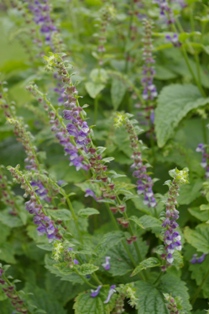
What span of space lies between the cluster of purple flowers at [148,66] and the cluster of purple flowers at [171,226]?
123 cm

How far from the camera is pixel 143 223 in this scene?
2775mm

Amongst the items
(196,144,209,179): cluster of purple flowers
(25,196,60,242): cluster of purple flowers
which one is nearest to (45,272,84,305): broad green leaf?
(25,196,60,242): cluster of purple flowers

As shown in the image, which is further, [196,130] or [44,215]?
[196,130]

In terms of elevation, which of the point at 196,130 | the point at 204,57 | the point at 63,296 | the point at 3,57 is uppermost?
the point at 3,57

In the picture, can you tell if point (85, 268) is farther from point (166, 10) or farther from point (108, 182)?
point (166, 10)

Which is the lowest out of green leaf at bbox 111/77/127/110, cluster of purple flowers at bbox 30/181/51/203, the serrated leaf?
the serrated leaf

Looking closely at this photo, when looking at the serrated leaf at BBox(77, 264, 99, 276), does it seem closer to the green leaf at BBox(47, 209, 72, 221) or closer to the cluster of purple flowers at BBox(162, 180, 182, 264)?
the green leaf at BBox(47, 209, 72, 221)

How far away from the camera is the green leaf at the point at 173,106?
3572mm

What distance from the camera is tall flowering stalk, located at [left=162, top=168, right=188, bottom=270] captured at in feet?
7.80

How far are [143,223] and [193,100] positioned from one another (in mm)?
1446

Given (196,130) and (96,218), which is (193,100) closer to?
(196,130)

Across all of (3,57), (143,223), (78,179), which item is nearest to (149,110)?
(78,179)

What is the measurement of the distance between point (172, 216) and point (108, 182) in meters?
0.37

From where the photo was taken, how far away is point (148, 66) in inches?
138
